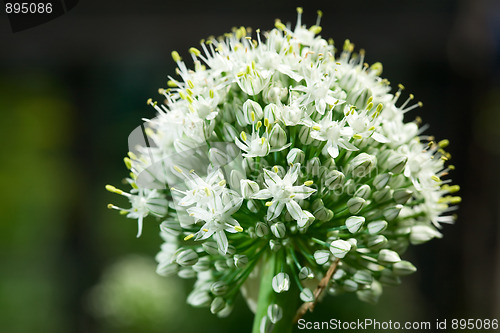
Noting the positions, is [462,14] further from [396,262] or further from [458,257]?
[396,262]

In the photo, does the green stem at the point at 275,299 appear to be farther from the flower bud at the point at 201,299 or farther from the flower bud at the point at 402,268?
the flower bud at the point at 402,268

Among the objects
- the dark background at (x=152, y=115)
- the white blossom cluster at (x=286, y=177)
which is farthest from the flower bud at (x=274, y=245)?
the dark background at (x=152, y=115)

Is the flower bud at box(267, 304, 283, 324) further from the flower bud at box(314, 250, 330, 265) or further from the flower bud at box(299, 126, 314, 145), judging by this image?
the flower bud at box(299, 126, 314, 145)

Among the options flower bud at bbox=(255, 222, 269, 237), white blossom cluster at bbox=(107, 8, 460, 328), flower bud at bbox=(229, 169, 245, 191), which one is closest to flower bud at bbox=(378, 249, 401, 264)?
white blossom cluster at bbox=(107, 8, 460, 328)

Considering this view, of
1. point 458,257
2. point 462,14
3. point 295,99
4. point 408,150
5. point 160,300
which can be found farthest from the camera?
point 458,257

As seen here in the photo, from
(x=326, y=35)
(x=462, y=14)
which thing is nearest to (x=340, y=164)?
(x=326, y=35)
